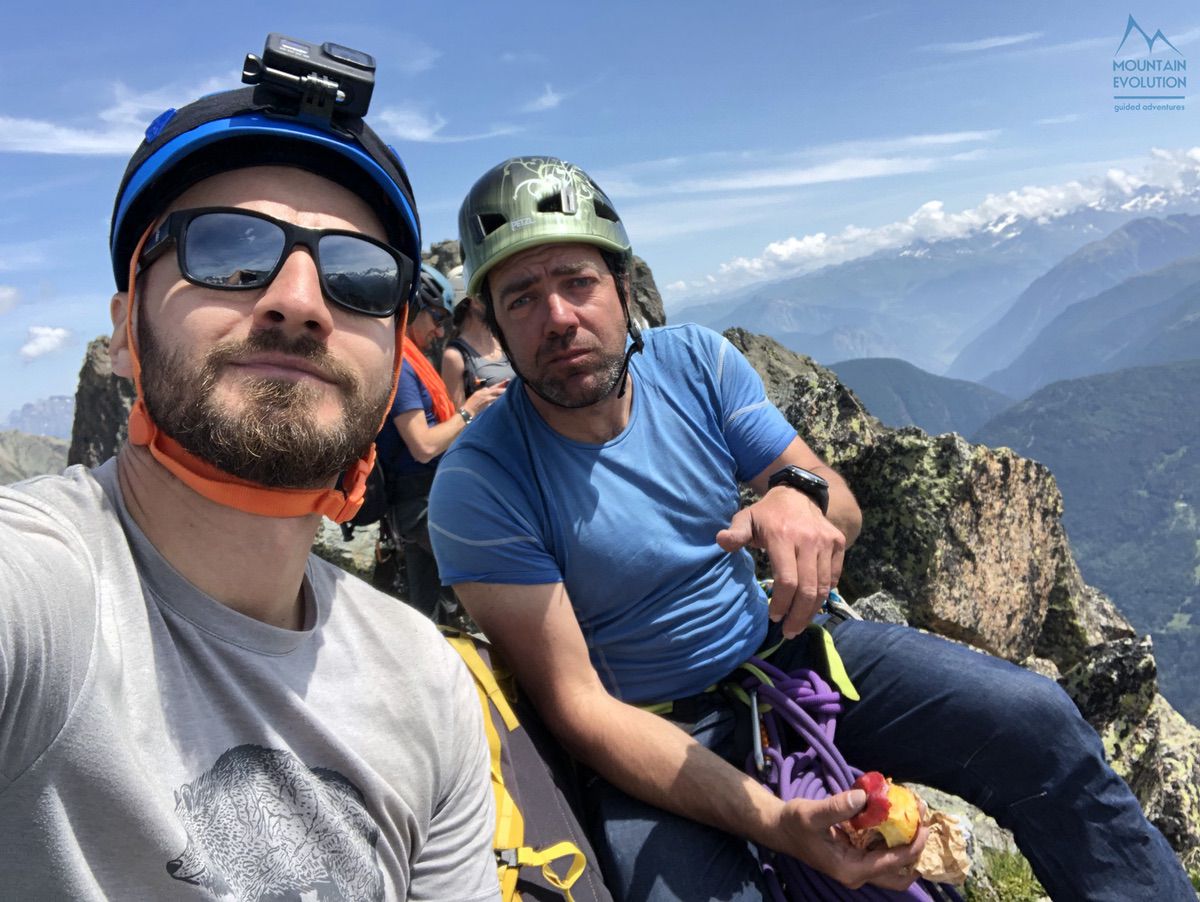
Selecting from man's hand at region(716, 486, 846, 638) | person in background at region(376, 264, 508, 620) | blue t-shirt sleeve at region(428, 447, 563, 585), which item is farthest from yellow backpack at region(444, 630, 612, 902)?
person in background at region(376, 264, 508, 620)

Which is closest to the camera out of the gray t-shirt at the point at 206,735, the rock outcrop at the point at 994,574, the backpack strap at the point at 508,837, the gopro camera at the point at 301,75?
the gray t-shirt at the point at 206,735

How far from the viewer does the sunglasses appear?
2332 millimetres

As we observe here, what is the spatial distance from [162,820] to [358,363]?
4.52ft

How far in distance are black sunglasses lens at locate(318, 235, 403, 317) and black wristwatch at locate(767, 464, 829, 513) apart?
82.0 inches

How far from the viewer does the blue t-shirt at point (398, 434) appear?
22.6ft

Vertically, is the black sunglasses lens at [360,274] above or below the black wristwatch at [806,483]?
above

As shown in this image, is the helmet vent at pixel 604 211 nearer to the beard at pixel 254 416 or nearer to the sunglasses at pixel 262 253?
the sunglasses at pixel 262 253

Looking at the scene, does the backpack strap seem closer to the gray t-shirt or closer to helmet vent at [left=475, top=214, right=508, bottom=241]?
the gray t-shirt

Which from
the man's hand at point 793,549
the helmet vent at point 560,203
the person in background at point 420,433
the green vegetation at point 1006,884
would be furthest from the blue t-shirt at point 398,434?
the green vegetation at point 1006,884

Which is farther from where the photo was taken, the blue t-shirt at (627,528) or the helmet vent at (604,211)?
the helmet vent at (604,211)

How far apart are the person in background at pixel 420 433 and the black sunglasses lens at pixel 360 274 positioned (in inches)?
148

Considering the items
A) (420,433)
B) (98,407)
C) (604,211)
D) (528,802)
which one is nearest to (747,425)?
(604,211)

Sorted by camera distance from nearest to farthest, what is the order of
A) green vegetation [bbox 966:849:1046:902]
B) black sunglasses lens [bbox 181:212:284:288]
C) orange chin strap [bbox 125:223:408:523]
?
1. orange chin strap [bbox 125:223:408:523]
2. black sunglasses lens [bbox 181:212:284:288]
3. green vegetation [bbox 966:849:1046:902]

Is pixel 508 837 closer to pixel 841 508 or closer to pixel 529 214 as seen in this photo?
pixel 841 508
